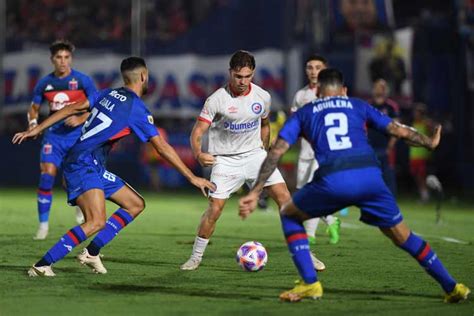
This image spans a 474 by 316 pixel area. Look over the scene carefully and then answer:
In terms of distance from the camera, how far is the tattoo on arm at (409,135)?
28.3 ft

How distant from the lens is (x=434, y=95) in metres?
27.8

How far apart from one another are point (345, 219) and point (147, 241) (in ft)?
18.5

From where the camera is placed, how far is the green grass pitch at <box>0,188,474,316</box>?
332 inches

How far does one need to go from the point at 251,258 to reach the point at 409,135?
2.54 metres

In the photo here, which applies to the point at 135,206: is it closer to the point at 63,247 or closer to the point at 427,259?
the point at 63,247

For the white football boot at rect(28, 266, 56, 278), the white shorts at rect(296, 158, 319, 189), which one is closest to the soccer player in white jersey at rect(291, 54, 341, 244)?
the white shorts at rect(296, 158, 319, 189)

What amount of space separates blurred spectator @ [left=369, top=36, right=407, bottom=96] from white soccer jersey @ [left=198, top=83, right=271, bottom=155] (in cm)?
1552

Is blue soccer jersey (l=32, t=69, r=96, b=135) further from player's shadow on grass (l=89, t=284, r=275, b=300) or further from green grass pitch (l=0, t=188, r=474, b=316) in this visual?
player's shadow on grass (l=89, t=284, r=275, b=300)

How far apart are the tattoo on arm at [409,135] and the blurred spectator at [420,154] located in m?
16.2

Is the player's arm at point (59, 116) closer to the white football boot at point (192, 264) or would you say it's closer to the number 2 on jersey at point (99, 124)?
the number 2 on jersey at point (99, 124)

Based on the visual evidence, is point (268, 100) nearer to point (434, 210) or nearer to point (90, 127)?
point (90, 127)

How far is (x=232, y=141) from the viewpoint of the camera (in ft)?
36.6

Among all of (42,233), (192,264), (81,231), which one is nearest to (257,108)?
(192,264)

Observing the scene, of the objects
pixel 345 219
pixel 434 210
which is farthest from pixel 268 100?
pixel 434 210
